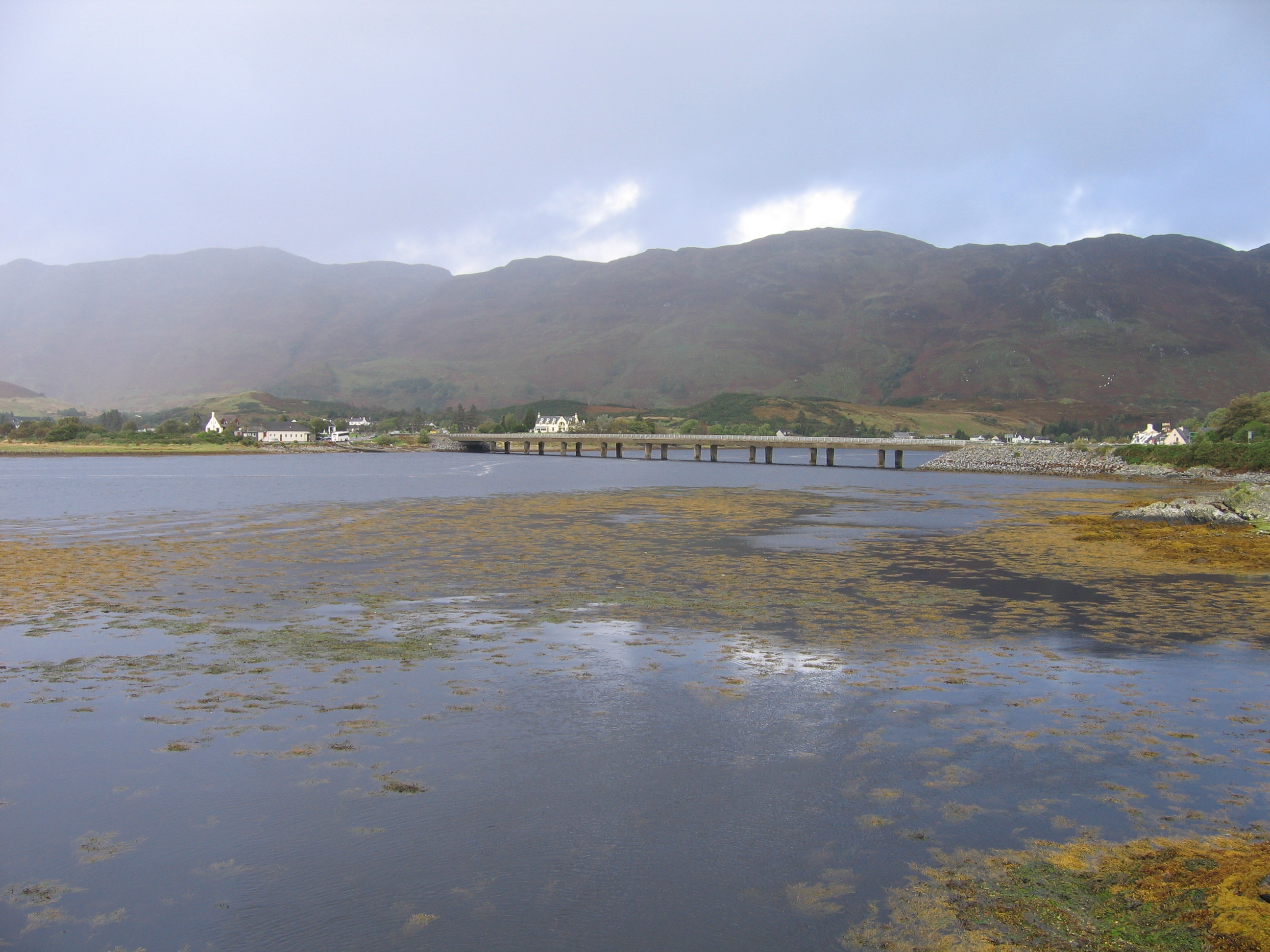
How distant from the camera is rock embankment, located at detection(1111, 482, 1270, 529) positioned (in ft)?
136

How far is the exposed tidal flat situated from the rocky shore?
255 feet

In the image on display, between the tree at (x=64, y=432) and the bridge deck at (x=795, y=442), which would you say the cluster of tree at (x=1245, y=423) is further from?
the tree at (x=64, y=432)

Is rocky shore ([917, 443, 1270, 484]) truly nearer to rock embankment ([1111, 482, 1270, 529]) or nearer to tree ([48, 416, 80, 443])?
rock embankment ([1111, 482, 1270, 529])

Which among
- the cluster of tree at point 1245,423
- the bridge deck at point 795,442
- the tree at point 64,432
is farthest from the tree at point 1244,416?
the tree at point 64,432

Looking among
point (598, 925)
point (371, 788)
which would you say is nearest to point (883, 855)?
point (598, 925)

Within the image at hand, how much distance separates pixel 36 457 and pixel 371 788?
561ft

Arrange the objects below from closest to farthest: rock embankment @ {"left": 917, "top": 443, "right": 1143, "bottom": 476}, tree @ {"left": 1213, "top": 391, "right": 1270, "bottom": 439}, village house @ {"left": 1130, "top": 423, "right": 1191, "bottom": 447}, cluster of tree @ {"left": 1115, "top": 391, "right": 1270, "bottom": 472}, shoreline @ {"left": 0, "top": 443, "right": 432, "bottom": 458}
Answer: cluster of tree @ {"left": 1115, "top": 391, "right": 1270, "bottom": 472}
tree @ {"left": 1213, "top": 391, "right": 1270, "bottom": 439}
village house @ {"left": 1130, "top": 423, "right": 1191, "bottom": 447}
rock embankment @ {"left": 917, "top": 443, "right": 1143, "bottom": 476}
shoreline @ {"left": 0, "top": 443, "right": 432, "bottom": 458}

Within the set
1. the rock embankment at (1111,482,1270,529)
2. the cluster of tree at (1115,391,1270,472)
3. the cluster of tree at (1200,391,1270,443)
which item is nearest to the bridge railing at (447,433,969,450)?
the cluster of tree at (1115,391,1270,472)

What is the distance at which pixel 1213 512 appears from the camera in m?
42.1

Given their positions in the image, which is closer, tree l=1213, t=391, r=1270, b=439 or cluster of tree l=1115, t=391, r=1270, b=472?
cluster of tree l=1115, t=391, r=1270, b=472

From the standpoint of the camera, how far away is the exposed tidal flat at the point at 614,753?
23.8 ft

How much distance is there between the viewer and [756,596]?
74.0 feet

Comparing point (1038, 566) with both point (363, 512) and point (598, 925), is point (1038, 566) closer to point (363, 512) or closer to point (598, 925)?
point (598, 925)

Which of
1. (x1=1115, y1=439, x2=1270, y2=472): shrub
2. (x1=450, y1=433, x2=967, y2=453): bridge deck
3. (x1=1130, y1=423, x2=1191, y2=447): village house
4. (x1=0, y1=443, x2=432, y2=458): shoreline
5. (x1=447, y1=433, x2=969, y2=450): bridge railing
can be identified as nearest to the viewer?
(x1=1115, y1=439, x2=1270, y2=472): shrub
